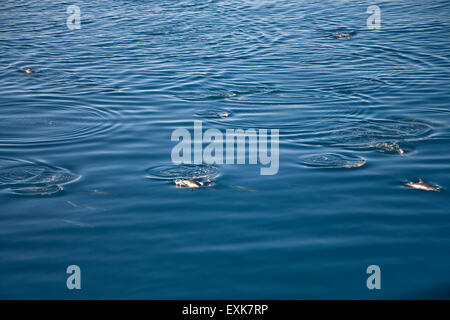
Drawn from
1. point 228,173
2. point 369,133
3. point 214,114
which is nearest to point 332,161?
point 369,133

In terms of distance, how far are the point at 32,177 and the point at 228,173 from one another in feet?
9.55

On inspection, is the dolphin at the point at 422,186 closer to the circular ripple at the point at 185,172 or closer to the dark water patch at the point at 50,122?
the circular ripple at the point at 185,172

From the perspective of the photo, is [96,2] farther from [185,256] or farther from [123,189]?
[185,256]

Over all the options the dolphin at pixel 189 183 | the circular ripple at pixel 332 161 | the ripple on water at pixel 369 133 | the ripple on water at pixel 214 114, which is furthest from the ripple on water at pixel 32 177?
the ripple on water at pixel 369 133

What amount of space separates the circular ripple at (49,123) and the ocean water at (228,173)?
51mm

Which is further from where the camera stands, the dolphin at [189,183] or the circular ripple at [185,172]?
the circular ripple at [185,172]

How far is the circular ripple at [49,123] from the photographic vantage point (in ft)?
32.4

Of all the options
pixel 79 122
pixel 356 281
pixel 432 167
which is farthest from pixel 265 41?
pixel 356 281

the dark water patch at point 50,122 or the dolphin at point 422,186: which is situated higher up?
the dark water patch at point 50,122

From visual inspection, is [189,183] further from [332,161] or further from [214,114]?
[214,114]

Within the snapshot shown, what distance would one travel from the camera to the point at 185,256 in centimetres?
618

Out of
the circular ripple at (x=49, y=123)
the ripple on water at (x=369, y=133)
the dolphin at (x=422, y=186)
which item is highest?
the circular ripple at (x=49, y=123)

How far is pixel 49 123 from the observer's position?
10.7m
